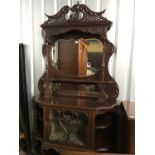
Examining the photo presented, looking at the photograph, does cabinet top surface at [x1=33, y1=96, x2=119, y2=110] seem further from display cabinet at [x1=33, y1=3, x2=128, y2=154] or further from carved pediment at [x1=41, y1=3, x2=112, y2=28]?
carved pediment at [x1=41, y1=3, x2=112, y2=28]

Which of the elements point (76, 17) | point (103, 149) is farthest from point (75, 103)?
point (76, 17)

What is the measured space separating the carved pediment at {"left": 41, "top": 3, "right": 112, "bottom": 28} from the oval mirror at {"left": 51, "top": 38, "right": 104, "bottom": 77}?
165 millimetres

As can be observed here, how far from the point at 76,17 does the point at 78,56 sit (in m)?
0.35

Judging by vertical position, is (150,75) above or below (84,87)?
above

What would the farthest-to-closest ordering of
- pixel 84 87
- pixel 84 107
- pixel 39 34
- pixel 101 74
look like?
pixel 39 34 < pixel 84 87 < pixel 101 74 < pixel 84 107

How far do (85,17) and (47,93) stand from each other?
780 millimetres

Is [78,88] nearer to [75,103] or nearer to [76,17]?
[75,103]

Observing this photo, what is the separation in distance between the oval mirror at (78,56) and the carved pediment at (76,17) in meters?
0.16

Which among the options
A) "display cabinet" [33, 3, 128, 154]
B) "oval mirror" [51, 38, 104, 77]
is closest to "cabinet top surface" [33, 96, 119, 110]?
"display cabinet" [33, 3, 128, 154]

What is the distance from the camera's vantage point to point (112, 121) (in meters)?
1.77

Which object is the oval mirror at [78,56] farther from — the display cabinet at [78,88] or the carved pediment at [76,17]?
the carved pediment at [76,17]

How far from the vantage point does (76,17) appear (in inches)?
69.1
